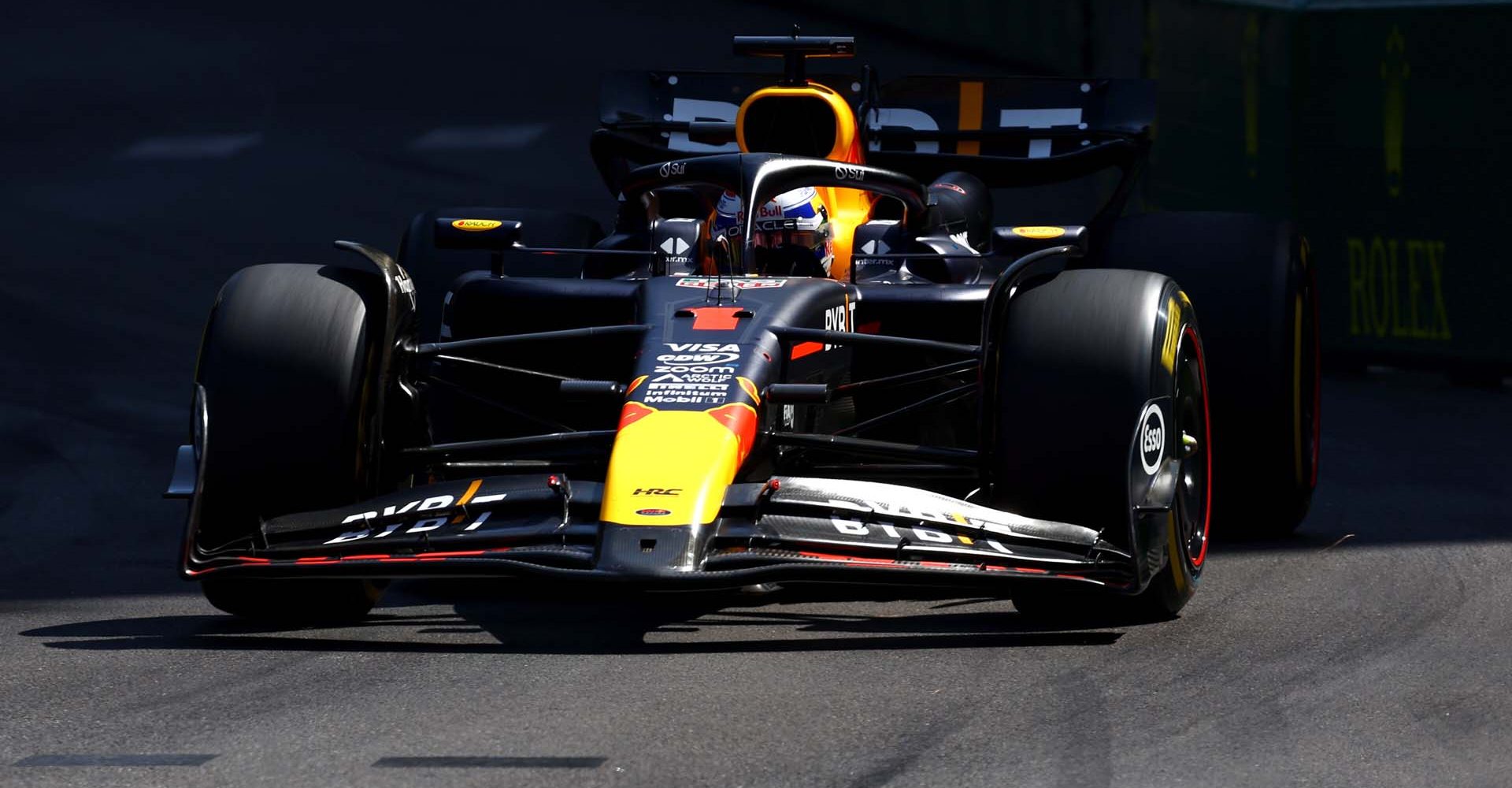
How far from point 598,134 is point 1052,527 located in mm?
5082

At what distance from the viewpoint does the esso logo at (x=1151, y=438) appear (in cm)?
608

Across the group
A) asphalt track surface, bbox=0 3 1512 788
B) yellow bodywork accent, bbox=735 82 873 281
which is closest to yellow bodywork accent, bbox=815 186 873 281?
yellow bodywork accent, bbox=735 82 873 281

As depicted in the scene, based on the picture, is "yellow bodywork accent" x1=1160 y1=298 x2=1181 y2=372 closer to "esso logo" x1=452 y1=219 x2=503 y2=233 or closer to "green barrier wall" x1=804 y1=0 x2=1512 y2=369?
"esso logo" x1=452 y1=219 x2=503 y2=233

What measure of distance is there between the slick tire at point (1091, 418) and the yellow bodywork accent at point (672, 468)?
79cm

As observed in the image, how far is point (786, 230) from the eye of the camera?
8.00 m

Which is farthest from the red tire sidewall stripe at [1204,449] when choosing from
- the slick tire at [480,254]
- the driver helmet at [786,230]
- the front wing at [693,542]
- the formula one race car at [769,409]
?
the slick tire at [480,254]

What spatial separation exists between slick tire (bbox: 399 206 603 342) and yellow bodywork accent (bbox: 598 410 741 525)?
317 cm

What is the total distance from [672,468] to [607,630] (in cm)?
60

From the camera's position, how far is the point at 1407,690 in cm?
536

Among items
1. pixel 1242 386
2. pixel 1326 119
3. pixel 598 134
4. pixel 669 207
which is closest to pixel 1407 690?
pixel 1242 386

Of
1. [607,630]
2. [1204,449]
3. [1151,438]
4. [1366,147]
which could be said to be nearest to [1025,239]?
[1204,449]

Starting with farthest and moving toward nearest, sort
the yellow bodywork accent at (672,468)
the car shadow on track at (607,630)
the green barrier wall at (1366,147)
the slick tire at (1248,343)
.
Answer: the green barrier wall at (1366,147) < the slick tire at (1248,343) < the car shadow on track at (607,630) < the yellow bodywork accent at (672,468)

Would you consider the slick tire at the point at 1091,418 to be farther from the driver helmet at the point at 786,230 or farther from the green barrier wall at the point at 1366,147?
the green barrier wall at the point at 1366,147

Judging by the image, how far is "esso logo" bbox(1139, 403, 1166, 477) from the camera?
6.08 meters
